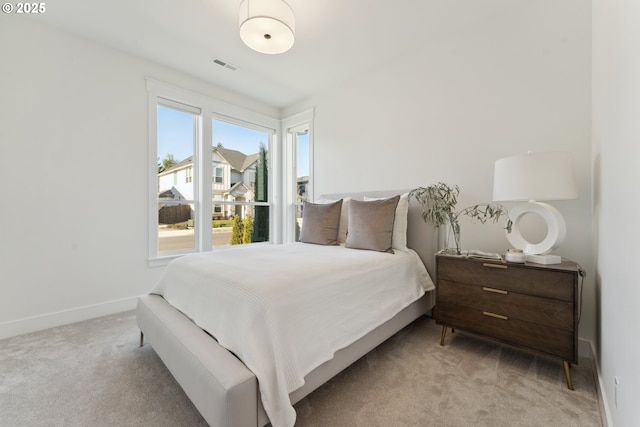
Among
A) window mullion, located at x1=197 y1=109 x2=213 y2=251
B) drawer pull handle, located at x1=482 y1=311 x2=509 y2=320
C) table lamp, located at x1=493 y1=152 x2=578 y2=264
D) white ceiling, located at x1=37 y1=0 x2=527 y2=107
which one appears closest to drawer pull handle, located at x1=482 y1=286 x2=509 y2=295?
drawer pull handle, located at x1=482 y1=311 x2=509 y2=320

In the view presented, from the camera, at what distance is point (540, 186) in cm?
163

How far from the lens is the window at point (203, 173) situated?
322cm

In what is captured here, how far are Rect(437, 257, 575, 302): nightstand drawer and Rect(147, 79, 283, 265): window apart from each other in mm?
3034

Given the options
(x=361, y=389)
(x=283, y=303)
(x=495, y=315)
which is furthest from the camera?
(x=495, y=315)

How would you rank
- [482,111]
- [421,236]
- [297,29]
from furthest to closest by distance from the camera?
[421,236] → [297,29] → [482,111]

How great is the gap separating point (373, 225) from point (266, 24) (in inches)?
72.6

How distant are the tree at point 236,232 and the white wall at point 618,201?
3.93m

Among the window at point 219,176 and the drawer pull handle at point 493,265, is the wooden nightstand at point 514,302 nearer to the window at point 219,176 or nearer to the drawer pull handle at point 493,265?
the drawer pull handle at point 493,265

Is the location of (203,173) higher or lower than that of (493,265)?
higher

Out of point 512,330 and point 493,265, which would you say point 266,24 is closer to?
point 493,265

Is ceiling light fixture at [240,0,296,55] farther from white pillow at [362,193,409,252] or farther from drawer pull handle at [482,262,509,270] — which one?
drawer pull handle at [482,262,509,270]

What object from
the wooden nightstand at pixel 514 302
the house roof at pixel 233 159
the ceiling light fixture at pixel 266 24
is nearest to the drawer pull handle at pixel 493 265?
the wooden nightstand at pixel 514 302

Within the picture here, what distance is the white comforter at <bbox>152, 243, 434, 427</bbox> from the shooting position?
1.15 m

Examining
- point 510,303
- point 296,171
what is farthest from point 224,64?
point 510,303
